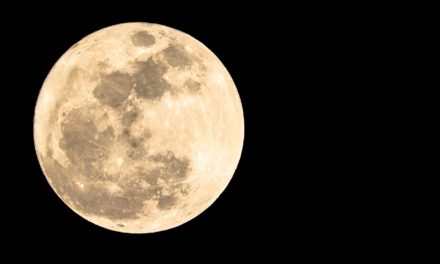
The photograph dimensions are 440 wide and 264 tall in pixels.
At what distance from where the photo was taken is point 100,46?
5.92m

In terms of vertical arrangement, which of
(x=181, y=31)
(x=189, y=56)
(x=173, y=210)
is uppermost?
(x=181, y=31)

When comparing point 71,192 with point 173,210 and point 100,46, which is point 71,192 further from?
point 100,46

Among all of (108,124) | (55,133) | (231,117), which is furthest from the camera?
(231,117)

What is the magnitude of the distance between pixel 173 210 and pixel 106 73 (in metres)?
1.87

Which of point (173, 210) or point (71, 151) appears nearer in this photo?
point (71, 151)

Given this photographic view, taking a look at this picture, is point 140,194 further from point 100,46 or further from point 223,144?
point 100,46

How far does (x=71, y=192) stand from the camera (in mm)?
6027

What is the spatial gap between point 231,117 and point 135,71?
1405 mm

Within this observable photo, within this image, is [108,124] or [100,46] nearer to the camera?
[108,124]

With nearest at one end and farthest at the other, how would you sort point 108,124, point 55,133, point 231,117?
1. point 108,124
2. point 55,133
3. point 231,117

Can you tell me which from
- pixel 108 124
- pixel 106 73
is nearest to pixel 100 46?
pixel 106 73

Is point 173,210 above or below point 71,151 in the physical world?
below

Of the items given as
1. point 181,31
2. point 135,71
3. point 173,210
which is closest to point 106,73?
point 135,71

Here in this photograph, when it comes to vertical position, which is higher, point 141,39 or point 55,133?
point 141,39
